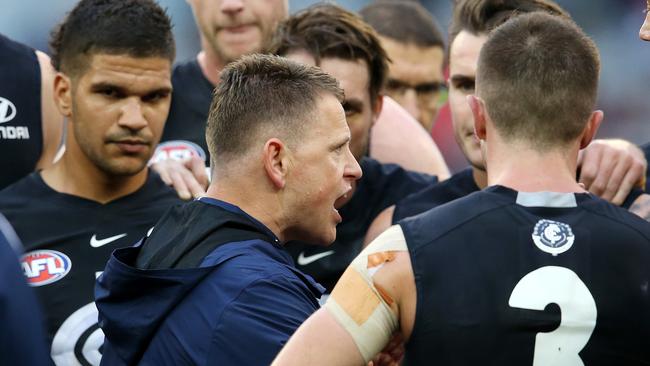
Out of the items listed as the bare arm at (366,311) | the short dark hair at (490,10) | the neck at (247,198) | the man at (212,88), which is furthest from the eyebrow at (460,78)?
the bare arm at (366,311)

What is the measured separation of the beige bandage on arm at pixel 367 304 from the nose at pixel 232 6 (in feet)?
9.33

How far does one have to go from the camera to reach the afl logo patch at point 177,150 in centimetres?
493

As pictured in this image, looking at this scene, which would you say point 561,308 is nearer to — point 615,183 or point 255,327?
point 255,327

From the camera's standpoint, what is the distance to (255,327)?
2922 mm

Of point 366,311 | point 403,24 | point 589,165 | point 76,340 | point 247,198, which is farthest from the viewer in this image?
point 403,24

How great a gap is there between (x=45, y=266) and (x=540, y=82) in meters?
2.08

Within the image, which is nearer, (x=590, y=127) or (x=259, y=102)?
(x=590, y=127)

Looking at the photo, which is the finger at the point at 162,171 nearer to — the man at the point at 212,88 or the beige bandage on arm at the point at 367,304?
the man at the point at 212,88

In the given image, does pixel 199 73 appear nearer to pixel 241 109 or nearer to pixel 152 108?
pixel 152 108

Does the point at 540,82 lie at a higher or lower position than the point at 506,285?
higher

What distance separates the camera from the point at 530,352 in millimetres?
2682

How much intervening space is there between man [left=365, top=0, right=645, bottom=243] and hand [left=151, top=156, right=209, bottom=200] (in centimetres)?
72

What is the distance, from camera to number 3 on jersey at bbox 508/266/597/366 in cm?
268

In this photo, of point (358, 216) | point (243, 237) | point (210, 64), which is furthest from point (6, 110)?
point (243, 237)
